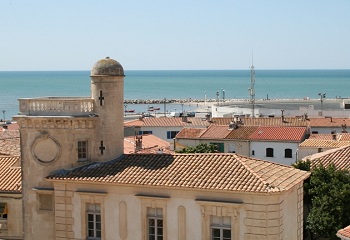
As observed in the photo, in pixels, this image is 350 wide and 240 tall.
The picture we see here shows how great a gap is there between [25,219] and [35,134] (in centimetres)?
381

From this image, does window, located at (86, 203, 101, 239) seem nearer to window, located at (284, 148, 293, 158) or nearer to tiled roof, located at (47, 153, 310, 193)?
tiled roof, located at (47, 153, 310, 193)

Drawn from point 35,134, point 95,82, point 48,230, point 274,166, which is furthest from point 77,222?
point 274,166

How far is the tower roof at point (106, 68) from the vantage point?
2716cm

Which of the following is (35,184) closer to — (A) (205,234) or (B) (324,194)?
(A) (205,234)

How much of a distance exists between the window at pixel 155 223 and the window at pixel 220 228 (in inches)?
82.9

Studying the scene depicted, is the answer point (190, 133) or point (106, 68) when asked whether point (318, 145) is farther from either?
point (106, 68)

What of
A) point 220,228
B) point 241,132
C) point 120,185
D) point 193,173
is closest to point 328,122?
point 241,132

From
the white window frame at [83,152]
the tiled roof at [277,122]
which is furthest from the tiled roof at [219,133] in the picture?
the white window frame at [83,152]

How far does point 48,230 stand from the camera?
88.8ft

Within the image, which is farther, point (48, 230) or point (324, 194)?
point (324, 194)

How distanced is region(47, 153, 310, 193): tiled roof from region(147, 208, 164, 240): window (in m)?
1.16

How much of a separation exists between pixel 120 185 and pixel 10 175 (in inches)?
304

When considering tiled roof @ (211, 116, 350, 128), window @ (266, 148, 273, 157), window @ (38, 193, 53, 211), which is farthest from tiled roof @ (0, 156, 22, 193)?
tiled roof @ (211, 116, 350, 128)

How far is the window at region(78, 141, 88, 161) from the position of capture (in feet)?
88.7
